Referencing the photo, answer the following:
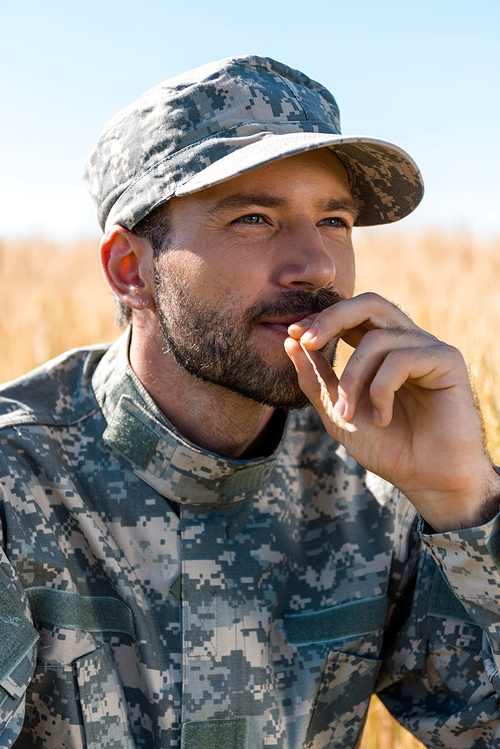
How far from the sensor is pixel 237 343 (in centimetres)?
195

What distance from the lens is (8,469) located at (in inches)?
72.2

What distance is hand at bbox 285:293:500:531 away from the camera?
166 centimetres

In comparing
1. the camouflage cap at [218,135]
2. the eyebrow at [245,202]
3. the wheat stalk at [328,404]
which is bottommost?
the wheat stalk at [328,404]

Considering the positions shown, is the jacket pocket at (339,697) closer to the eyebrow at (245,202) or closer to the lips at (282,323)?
the lips at (282,323)

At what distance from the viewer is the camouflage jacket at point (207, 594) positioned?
1805 millimetres

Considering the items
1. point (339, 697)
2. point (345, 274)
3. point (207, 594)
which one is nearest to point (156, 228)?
point (345, 274)

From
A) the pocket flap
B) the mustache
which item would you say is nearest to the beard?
the mustache

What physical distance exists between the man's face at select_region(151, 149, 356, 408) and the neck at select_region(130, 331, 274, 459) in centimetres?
10

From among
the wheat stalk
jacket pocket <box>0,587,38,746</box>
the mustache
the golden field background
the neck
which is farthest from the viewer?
the golden field background

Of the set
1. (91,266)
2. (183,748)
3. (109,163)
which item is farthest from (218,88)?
(91,266)

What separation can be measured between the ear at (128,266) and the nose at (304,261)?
0.45 m

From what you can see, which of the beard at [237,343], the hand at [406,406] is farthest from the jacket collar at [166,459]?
the hand at [406,406]

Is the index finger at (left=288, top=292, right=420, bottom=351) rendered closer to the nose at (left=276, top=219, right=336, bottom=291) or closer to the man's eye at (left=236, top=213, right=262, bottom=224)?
the nose at (left=276, top=219, right=336, bottom=291)

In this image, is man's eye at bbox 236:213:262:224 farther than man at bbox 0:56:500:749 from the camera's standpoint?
Yes
